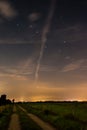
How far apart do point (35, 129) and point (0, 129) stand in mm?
3499

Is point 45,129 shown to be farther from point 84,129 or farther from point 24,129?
point 84,129

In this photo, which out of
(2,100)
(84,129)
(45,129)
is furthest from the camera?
(2,100)

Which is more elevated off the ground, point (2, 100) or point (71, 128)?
point (2, 100)

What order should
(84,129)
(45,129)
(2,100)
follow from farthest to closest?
(2,100) → (45,129) → (84,129)

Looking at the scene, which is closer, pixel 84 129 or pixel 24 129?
pixel 84 129

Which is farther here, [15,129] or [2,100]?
[2,100]

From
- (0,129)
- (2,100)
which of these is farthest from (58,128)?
(2,100)

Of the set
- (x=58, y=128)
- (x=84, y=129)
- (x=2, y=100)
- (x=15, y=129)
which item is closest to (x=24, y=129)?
(x=15, y=129)

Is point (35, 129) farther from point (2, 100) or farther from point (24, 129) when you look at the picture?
point (2, 100)

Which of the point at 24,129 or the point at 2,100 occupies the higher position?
the point at 2,100

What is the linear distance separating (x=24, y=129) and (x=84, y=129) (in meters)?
6.09

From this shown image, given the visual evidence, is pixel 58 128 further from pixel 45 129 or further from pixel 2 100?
pixel 2 100

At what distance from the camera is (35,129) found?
27.7 metres

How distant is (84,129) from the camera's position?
25656 mm
